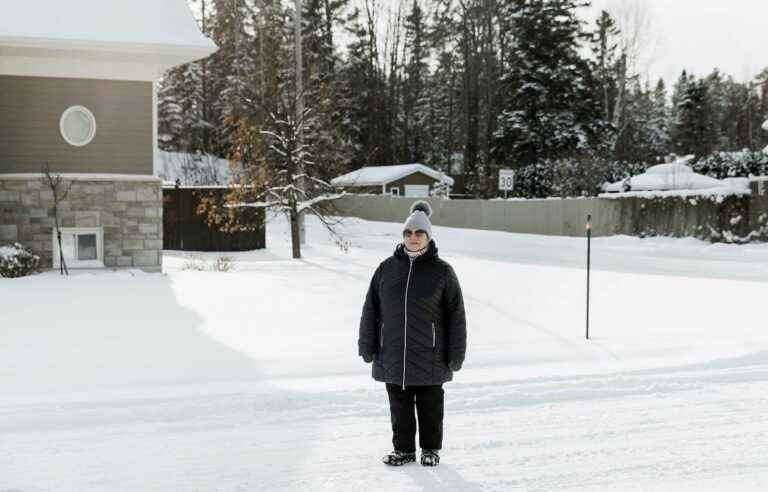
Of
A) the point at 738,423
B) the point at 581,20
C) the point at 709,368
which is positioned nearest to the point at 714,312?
the point at 709,368

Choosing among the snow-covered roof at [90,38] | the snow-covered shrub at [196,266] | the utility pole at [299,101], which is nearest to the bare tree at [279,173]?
the utility pole at [299,101]

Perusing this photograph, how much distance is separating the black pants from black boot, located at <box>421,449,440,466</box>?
3 cm

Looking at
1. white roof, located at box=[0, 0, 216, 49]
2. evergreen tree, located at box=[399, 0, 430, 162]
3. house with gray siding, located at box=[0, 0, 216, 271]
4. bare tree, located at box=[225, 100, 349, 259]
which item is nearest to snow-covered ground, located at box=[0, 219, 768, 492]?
house with gray siding, located at box=[0, 0, 216, 271]

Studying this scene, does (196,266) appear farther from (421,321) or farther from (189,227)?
(421,321)

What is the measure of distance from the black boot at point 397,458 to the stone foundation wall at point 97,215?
12300 millimetres

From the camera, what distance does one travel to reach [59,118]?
16.3 m

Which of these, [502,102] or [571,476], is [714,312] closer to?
[571,476]

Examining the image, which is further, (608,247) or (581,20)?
(581,20)

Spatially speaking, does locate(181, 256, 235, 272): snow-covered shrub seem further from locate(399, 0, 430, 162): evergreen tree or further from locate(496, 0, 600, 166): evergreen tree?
locate(399, 0, 430, 162): evergreen tree

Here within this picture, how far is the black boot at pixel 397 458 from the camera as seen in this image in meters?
5.43

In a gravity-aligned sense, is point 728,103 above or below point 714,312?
above

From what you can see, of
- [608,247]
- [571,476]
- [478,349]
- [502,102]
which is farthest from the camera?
[502,102]

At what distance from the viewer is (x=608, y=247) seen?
1016 inches

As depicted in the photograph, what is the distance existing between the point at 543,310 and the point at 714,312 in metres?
2.23
